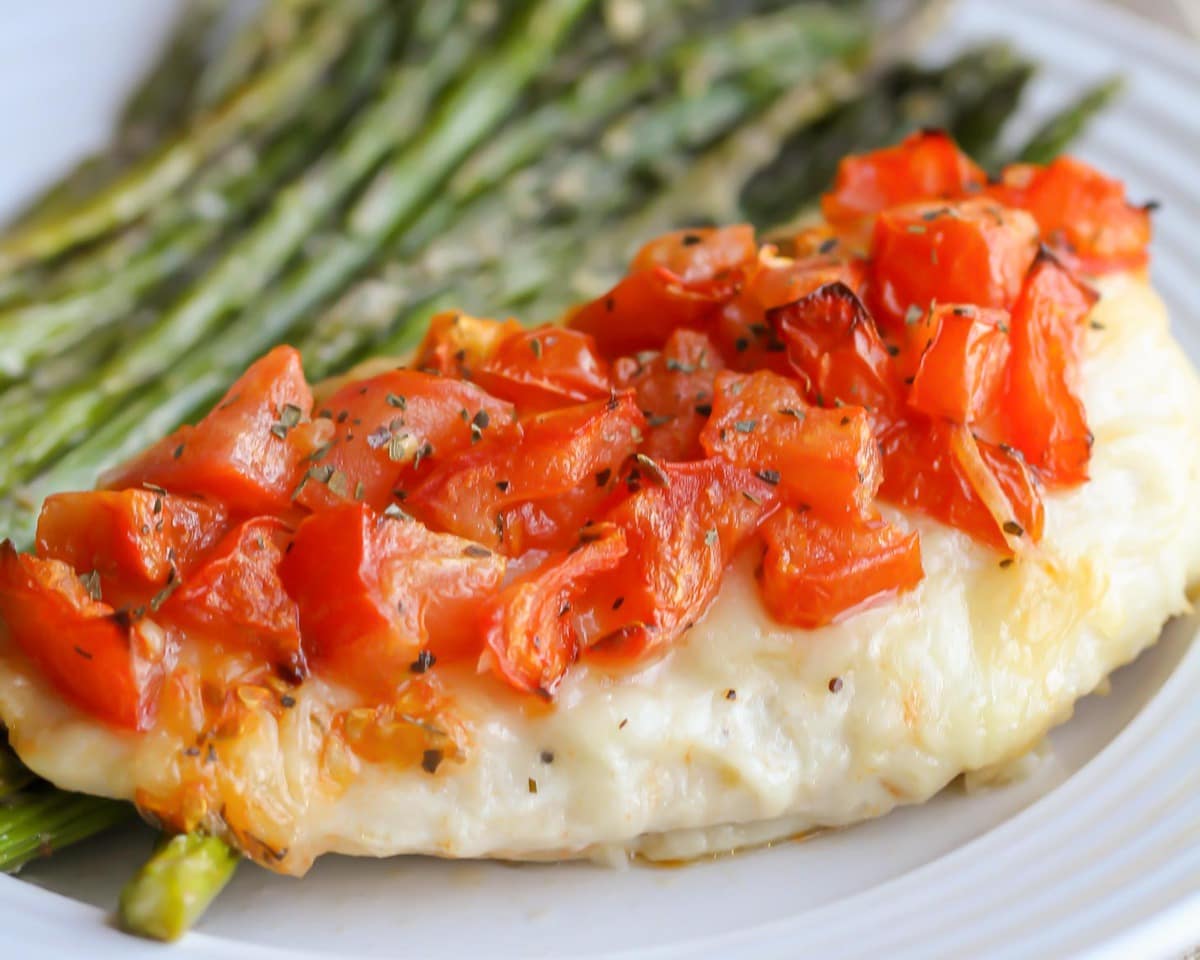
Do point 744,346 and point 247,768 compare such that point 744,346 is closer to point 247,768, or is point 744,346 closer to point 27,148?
point 247,768

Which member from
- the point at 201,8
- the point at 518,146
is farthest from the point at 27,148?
the point at 518,146

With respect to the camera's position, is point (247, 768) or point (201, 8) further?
point (201, 8)

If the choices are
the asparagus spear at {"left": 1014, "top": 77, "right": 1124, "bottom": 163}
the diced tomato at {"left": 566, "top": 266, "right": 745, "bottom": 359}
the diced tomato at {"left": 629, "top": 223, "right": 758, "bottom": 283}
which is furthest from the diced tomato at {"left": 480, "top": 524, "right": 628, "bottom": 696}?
the asparagus spear at {"left": 1014, "top": 77, "right": 1124, "bottom": 163}

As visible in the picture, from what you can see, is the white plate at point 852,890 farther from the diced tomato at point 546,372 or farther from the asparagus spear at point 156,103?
the asparagus spear at point 156,103

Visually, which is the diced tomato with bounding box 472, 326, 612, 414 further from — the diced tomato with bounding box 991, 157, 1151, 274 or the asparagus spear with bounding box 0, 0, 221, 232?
the asparagus spear with bounding box 0, 0, 221, 232

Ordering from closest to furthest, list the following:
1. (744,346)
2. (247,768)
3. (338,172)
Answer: (247,768)
(744,346)
(338,172)

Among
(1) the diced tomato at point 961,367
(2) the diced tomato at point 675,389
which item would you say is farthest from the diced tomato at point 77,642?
(1) the diced tomato at point 961,367

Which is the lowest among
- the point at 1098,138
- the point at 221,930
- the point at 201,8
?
the point at 1098,138
